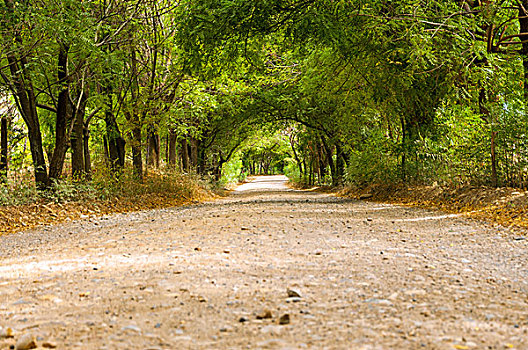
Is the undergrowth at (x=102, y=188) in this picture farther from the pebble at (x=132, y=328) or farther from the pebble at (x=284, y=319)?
the pebble at (x=284, y=319)

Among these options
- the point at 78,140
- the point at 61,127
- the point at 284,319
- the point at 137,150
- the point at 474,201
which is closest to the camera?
the point at 284,319

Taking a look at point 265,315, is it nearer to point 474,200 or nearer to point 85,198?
point 474,200

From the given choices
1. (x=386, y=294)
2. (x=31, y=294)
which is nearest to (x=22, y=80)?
(x=31, y=294)

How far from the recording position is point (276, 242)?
525 centimetres

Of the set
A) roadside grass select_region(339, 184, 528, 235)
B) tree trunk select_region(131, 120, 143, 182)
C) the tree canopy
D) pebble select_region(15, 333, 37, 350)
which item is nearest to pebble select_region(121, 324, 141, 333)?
pebble select_region(15, 333, 37, 350)

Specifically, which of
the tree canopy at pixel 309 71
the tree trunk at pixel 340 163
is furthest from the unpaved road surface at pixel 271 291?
the tree trunk at pixel 340 163

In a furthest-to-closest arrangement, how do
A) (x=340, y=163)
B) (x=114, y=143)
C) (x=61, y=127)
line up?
Answer: (x=340, y=163) < (x=114, y=143) < (x=61, y=127)

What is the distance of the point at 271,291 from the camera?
3.10 m

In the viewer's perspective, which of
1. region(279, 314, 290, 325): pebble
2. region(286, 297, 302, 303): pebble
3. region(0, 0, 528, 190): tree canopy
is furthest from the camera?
region(0, 0, 528, 190): tree canopy

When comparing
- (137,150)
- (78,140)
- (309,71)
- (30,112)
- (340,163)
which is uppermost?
(309,71)

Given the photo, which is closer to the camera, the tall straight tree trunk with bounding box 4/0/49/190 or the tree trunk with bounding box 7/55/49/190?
the tall straight tree trunk with bounding box 4/0/49/190

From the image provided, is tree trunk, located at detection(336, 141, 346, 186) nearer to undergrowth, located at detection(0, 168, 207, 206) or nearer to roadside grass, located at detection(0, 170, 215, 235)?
undergrowth, located at detection(0, 168, 207, 206)

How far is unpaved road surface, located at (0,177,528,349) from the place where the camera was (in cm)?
231

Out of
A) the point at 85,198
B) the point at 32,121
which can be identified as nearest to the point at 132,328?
the point at 85,198
